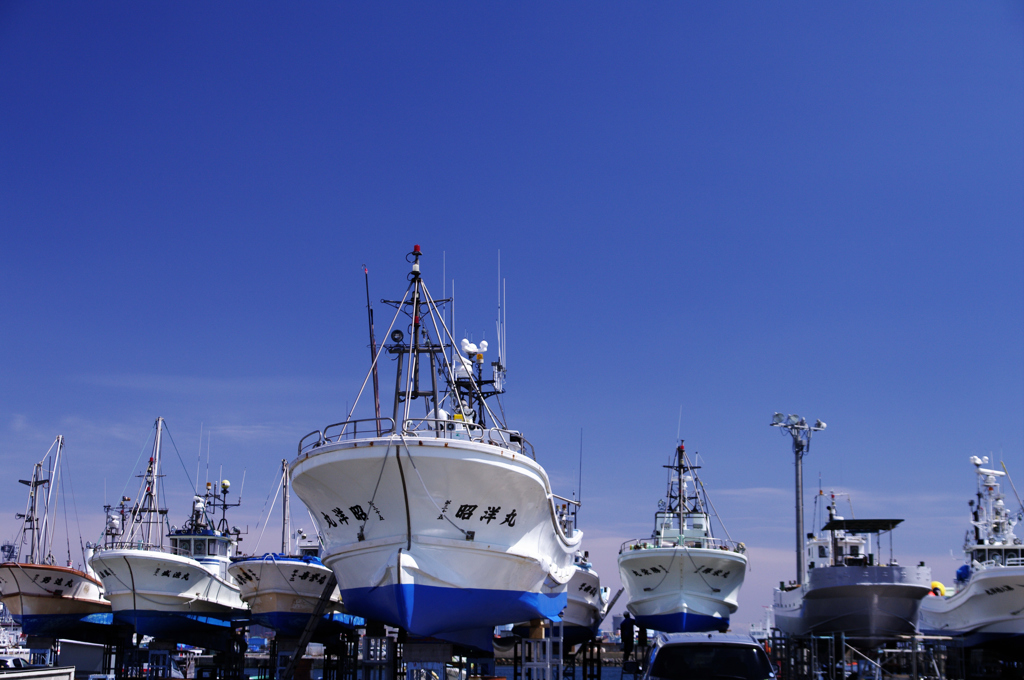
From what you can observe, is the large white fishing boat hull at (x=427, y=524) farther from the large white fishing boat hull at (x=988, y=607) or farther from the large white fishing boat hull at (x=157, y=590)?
the large white fishing boat hull at (x=988, y=607)

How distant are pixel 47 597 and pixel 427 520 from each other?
23.2 m

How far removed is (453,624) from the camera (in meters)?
19.0

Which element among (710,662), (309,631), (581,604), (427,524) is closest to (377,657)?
(309,631)

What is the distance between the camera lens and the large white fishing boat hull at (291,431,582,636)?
719 inches

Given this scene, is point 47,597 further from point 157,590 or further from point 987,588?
point 987,588

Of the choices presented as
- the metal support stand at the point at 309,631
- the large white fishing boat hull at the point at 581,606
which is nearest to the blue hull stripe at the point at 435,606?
→ the metal support stand at the point at 309,631

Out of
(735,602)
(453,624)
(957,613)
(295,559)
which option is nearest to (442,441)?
(453,624)

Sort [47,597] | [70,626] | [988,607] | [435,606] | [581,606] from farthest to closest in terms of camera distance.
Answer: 1. [70,626]
2. [47,597]
3. [581,606]
4. [988,607]
5. [435,606]

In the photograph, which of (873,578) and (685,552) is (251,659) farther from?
(873,578)

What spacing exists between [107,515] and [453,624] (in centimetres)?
3180

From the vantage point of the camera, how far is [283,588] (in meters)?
28.3

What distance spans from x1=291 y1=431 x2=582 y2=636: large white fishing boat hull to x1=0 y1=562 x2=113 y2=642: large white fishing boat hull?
19211mm

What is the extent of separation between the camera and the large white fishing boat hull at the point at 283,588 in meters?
28.1

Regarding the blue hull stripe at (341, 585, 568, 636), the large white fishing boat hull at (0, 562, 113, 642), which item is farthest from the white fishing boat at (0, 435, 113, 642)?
the blue hull stripe at (341, 585, 568, 636)
